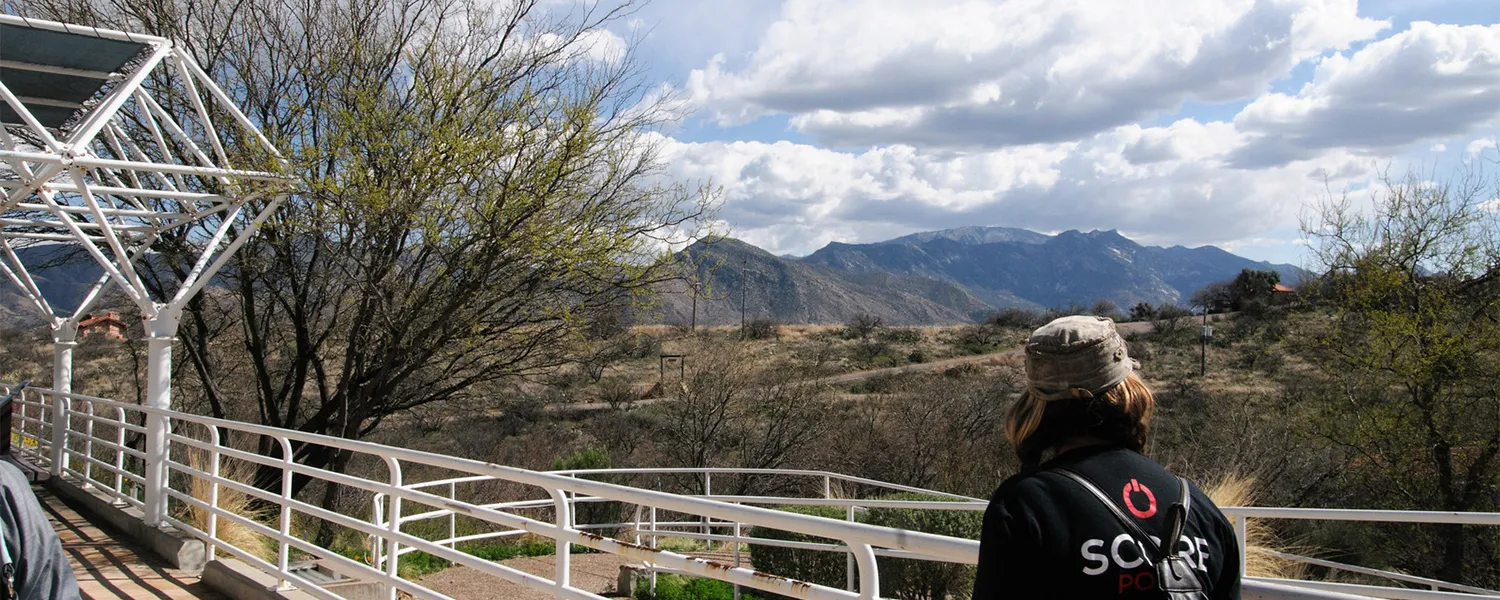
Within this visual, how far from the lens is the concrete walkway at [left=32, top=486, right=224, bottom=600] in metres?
6.09

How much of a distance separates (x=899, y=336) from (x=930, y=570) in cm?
5590

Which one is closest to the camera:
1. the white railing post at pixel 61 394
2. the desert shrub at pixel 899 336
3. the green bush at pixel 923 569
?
the green bush at pixel 923 569

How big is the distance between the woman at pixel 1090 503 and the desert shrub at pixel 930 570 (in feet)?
25.3

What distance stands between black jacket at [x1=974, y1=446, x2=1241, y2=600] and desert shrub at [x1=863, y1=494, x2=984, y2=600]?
7.80 meters

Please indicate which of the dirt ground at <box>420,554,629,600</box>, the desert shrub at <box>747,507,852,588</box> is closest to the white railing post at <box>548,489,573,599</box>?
the dirt ground at <box>420,554,629,600</box>

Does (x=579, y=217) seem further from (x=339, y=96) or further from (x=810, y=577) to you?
(x=810, y=577)

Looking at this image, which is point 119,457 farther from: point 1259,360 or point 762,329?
point 762,329

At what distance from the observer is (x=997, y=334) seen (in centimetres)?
6353

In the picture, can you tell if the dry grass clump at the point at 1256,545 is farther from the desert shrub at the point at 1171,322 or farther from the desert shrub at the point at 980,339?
the desert shrub at the point at 1171,322

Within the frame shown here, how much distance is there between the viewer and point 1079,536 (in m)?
1.66

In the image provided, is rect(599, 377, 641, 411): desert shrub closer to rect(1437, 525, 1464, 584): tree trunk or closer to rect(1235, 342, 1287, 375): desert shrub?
rect(1437, 525, 1464, 584): tree trunk

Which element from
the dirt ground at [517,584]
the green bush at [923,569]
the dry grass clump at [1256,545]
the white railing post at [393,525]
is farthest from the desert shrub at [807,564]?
the white railing post at [393,525]

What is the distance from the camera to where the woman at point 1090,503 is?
166 centimetres

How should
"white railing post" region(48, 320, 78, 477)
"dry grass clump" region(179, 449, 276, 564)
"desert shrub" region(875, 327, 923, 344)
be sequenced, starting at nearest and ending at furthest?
"dry grass clump" region(179, 449, 276, 564)
"white railing post" region(48, 320, 78, 477)
"desert shrub" region(875, 327, 923, 344)
